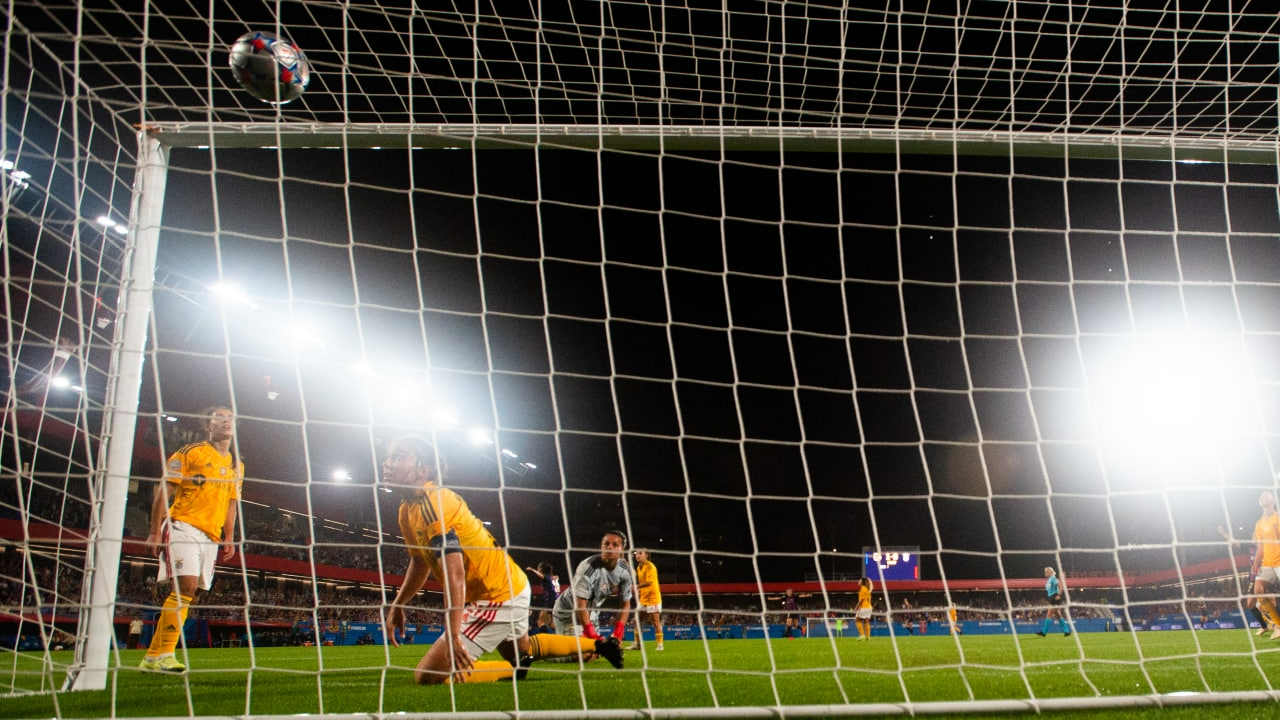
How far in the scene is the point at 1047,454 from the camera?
28766 mm

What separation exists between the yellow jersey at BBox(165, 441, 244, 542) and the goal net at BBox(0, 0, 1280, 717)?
53 cm

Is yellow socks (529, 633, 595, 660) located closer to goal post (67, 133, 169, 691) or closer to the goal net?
the goal net

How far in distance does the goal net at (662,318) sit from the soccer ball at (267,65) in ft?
0.68

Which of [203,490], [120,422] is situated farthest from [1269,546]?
[120,422]

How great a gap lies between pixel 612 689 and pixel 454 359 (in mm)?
24422

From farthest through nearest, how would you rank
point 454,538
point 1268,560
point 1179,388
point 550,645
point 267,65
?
point 1179,388
point 1268,560
point 550,645
point 267,65
point 454,538

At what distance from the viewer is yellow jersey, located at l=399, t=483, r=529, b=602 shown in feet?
13.6

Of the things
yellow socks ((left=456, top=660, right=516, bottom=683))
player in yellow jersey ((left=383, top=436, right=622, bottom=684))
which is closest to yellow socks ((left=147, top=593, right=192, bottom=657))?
player in yellow jersey ((left=383, top=436, right=622, bottom=684))

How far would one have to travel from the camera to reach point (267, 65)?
418cm

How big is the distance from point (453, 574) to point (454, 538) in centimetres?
18

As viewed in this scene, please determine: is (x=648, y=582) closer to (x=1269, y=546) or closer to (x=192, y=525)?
(x=1269, y=546)

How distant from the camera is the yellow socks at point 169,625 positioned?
4.50m

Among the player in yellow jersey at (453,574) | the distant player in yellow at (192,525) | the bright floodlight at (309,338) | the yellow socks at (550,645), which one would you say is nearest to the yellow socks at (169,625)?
the distant player in yellow at (192,525)

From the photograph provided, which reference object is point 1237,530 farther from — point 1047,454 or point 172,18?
point 172,18
